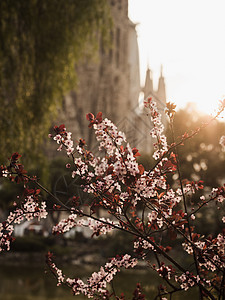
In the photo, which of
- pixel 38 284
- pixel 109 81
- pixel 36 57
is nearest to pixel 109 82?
pixel 109 81

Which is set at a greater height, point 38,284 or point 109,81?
point 109,81

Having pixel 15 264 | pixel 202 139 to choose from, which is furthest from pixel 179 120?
pixel 15 264

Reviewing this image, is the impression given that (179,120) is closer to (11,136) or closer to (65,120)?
(65,120)

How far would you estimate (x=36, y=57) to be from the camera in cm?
793

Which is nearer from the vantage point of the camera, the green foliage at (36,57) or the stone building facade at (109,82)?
the green foliage at (36,57)

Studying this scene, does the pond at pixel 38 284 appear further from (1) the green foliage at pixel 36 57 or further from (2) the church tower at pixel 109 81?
(2) the church tower at pixel 109 81

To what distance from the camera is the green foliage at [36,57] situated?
698 centimetres

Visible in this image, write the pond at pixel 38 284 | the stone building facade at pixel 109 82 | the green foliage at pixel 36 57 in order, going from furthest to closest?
the stone building facade at pixel 109 82 → the pond at pixel 38 284 → the green foliage at pixel 36 57

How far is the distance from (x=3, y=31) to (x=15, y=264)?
37.8 ft

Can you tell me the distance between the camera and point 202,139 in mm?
21578

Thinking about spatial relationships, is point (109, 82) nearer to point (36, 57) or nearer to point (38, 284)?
point (38, 284)

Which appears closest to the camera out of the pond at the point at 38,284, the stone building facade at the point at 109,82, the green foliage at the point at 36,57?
the green foliage at the point at 36,57

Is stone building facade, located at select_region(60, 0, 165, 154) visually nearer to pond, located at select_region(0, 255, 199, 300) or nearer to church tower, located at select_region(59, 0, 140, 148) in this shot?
church tower, located at select_region(59, 0, 140, 148)

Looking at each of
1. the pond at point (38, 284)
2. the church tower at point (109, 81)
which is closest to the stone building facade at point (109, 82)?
the church tower at point (109, 81)
